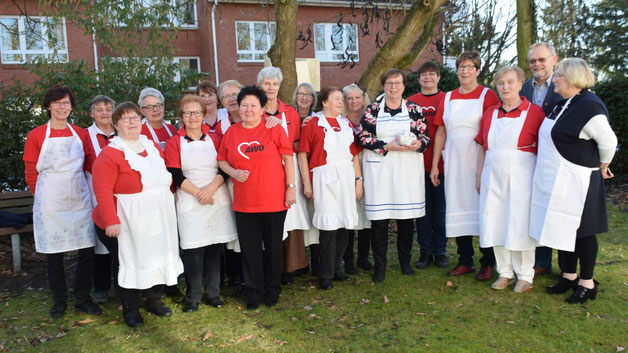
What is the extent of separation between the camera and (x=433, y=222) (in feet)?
18.3

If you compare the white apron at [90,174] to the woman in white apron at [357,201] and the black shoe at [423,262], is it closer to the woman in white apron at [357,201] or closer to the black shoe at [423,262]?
the woman in white apron at [357,201]

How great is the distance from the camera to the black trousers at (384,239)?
511 centimetres

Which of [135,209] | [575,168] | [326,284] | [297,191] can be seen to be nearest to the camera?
[135,209]

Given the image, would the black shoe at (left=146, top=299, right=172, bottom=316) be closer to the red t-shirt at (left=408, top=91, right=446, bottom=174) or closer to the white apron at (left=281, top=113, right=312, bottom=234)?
the white apron at (left=281, top=113, right=312, bottom=234)

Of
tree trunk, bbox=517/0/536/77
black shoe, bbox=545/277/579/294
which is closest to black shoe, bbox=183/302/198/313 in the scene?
black shoe, bbox=545/277/579/294

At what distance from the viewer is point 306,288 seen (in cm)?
513

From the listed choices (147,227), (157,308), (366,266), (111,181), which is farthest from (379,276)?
(111,181)

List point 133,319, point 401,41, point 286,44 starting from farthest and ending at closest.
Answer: point 401,41, point 286,44, point 133,319

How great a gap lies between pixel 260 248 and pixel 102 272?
178 centimetres

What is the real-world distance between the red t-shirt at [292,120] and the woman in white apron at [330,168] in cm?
9

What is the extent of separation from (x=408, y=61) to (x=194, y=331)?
5579 millimetres

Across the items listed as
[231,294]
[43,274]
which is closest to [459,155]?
[231,294]

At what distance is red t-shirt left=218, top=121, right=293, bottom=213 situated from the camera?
430 centimetres

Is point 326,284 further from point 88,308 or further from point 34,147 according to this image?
point 34,147
